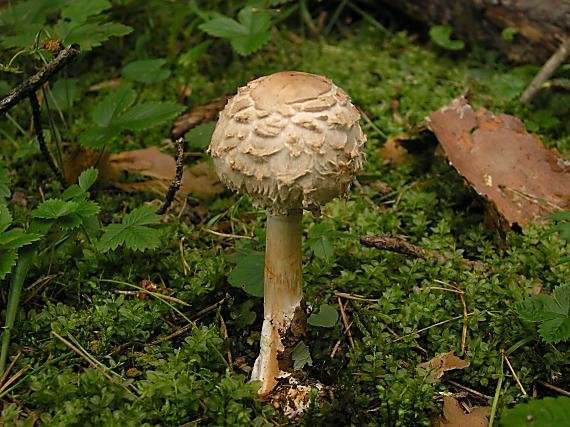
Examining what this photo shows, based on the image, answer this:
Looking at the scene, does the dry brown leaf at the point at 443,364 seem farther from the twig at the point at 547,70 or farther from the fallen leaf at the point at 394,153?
the twig at the point at 547,70

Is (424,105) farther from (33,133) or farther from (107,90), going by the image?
(33,133)

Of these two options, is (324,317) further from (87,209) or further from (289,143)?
(87,209)

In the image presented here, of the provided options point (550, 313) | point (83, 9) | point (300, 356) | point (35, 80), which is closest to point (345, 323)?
point (300, 356)

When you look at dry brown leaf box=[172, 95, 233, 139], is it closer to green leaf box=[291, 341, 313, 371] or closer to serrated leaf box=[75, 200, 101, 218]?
serrated leaf box=[75, 200, 101, 218]

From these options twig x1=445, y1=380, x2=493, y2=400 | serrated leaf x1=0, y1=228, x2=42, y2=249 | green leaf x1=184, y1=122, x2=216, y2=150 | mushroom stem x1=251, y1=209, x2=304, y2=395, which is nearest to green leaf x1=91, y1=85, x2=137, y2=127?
green leaf x1=184, y1=122, x2=216, y2=150

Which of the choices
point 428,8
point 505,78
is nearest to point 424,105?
point 505,78
